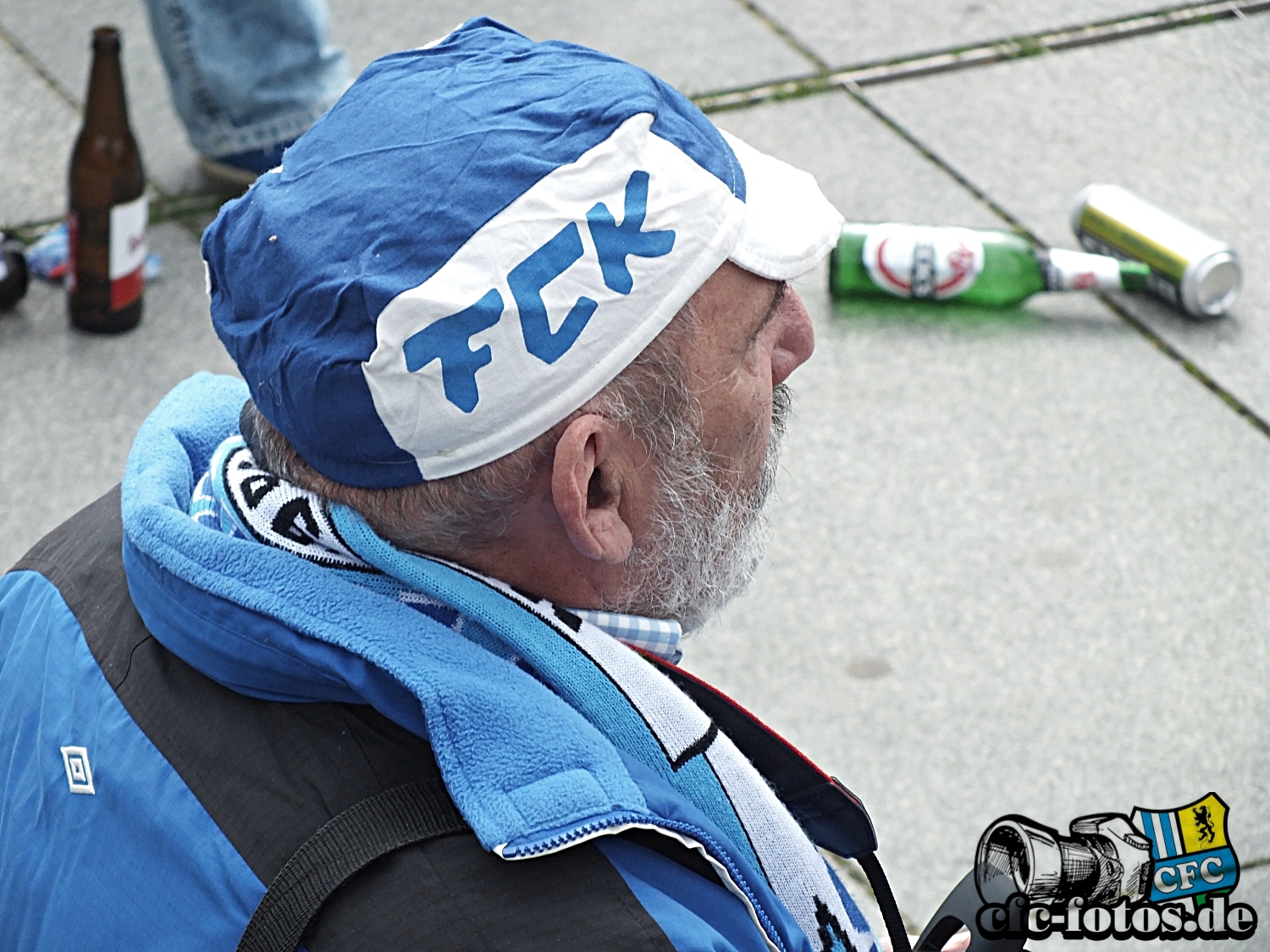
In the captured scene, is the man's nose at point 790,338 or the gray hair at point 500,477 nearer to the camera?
the gray hair at point 500,477

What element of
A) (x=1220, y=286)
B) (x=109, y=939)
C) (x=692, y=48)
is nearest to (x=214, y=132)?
(x=692, y=48)

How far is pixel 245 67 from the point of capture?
405 centimetres

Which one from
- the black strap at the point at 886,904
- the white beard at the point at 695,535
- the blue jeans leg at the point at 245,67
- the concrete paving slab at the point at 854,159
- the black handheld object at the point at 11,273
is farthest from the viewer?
the concrete paving slab at the point at 854,159

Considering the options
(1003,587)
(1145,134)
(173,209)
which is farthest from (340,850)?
(1145,134)

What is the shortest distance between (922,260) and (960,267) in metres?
0.10

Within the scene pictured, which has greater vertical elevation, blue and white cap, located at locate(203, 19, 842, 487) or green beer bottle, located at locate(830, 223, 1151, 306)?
blue and white cap, located at locate(203, 19, 842, 487)

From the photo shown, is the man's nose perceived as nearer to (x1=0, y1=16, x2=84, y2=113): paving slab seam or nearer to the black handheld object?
the black handheld object

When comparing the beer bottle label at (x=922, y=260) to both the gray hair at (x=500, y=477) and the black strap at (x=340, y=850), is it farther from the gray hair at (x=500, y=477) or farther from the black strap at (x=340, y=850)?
the black strap at (x=340, y=850)

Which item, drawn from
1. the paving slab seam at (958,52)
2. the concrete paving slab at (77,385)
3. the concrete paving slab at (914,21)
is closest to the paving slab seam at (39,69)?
the concrete paving slab at (77,385)

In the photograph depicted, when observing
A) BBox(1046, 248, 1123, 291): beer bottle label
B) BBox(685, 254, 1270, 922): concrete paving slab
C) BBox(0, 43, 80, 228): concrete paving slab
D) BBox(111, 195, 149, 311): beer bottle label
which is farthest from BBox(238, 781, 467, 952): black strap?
BBox(0, 43, 80, 228): concrete paving slab

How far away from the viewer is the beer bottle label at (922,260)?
3846mm

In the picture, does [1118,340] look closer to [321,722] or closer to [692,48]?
[692,48]

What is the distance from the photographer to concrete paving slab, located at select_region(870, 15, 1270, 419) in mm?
4043

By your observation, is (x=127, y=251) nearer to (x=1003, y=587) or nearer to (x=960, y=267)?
(x=960, y=267)
